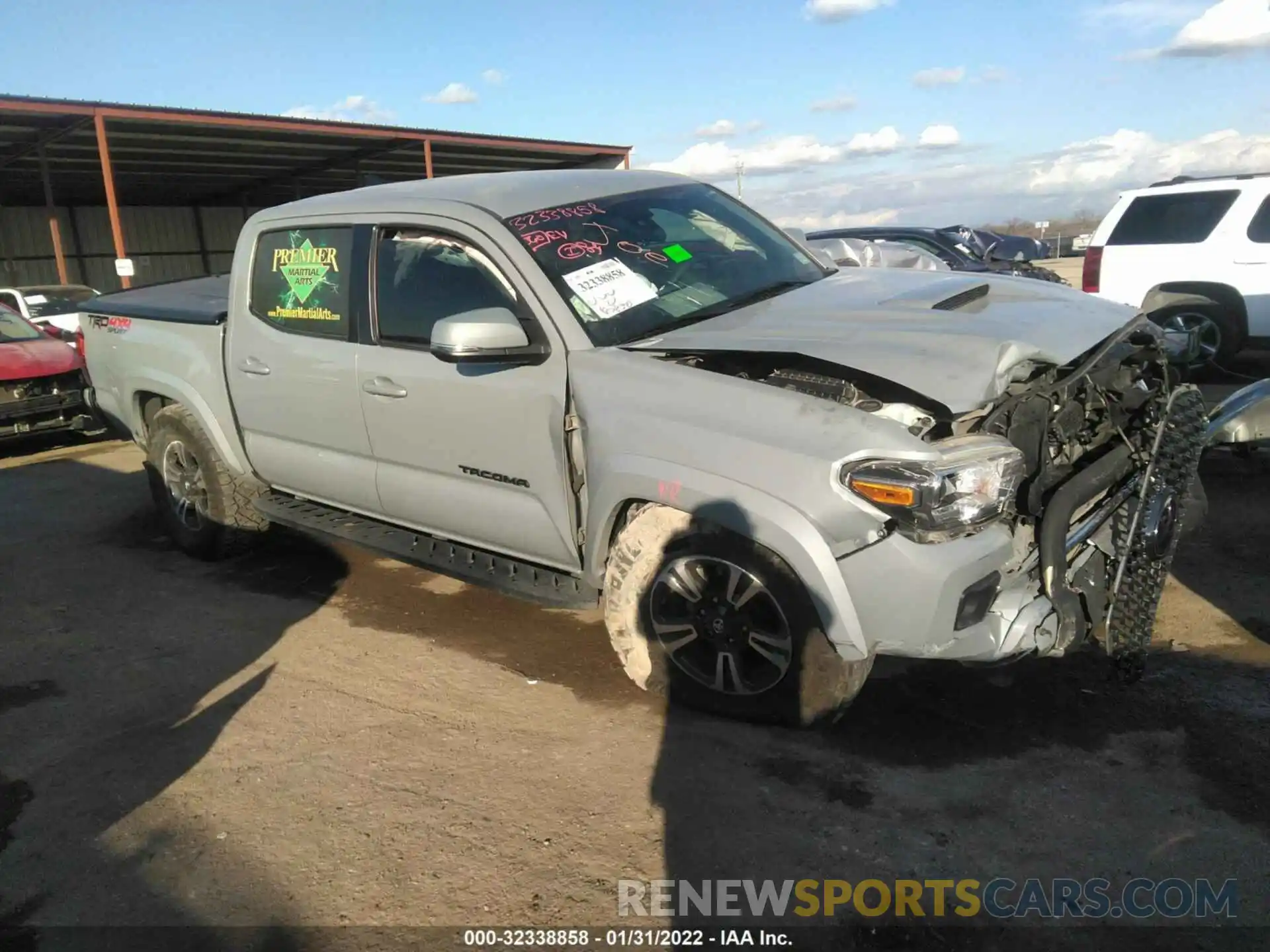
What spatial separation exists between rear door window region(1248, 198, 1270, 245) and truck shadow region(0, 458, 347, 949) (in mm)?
8763

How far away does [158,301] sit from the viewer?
5.65 m

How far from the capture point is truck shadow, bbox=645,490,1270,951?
2.50 metres

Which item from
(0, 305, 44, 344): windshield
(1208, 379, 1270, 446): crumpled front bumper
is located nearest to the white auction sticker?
(1208, 379, 1270, 446): crumpled front bumper

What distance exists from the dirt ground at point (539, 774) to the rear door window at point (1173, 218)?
5.83m

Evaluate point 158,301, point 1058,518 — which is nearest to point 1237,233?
point 1058,518

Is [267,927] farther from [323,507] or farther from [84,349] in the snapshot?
[84,349]

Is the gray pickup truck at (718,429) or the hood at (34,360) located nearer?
the gray pickup truck at (718,429)

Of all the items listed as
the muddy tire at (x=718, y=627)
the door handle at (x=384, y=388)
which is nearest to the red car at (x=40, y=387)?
the door handle at (x=384, y=388)

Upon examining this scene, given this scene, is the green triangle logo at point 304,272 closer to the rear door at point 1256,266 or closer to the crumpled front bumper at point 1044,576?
the crumpled front bumper at point 1044,576

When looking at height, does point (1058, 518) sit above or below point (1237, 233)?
below

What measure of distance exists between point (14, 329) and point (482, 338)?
8.88 metres

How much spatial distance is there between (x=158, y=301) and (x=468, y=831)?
166 inches

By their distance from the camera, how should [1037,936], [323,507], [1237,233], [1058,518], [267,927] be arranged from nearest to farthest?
[1037,936] < [267,927] < [1058,518] < [323,507] < [1237,233]

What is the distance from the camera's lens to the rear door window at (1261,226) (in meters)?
8.80
